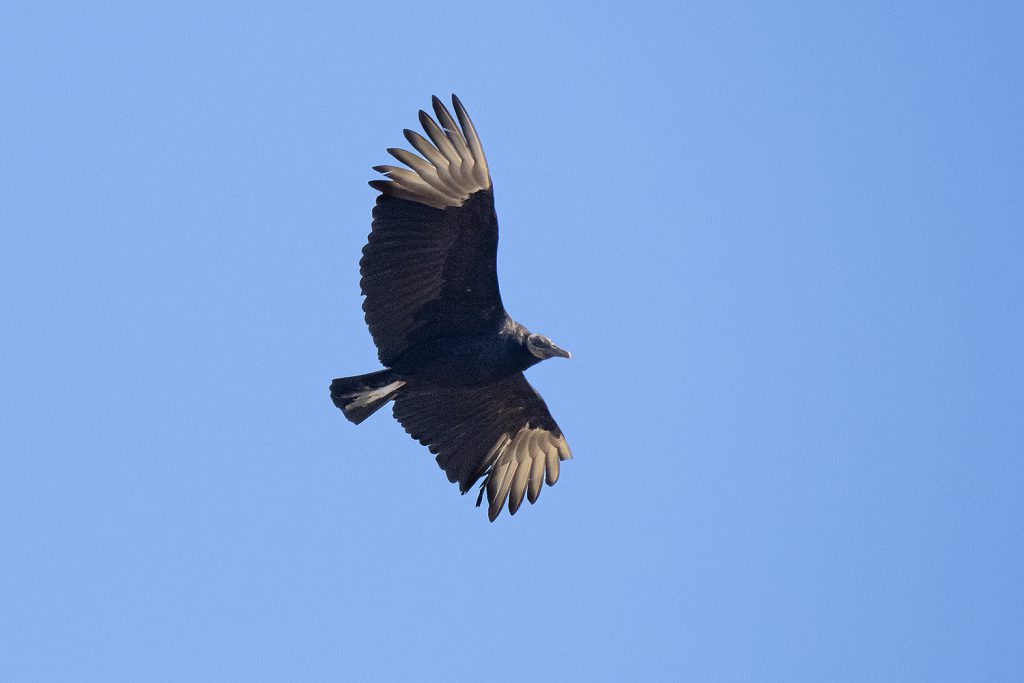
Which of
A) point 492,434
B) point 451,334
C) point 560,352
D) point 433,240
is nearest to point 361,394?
point 451,334

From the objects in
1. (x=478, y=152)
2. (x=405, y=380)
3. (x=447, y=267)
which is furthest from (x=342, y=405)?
(x=478, y=152)

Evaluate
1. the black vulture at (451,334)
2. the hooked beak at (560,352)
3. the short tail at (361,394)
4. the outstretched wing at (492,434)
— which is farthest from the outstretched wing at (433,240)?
the outstretched wing at (492,434)

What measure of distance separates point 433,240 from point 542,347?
4.76ft

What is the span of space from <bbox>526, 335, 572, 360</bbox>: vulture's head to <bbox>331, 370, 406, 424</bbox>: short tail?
1286mm

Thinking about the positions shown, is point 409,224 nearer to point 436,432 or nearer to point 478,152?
point 478,152

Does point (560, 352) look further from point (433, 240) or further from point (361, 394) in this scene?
point (361, 394)

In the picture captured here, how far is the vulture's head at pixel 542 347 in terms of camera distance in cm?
1386

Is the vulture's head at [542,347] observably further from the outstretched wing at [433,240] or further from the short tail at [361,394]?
the short tail at [361,394]

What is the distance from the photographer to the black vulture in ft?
43.8

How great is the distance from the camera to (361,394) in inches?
537

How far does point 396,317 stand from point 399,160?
148cm

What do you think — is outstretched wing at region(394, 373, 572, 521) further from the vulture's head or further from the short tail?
the vulture's head

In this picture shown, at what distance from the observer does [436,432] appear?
1452cm

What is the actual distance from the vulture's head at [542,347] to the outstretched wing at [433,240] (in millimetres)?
435
